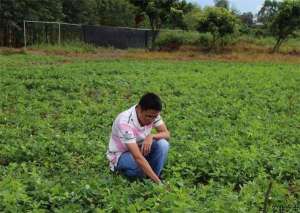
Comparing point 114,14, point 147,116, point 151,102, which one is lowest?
point 114,14

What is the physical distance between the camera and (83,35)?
33344 millimetres

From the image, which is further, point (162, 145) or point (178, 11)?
point (178, 11)

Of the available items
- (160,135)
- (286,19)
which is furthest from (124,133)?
(286,19)

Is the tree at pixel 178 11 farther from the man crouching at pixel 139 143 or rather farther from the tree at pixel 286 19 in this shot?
the man crouching at pixel 139 143

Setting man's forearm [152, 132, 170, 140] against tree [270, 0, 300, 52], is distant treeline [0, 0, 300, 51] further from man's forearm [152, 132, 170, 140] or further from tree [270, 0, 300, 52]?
man's forearm [152, 132, 170, 140]

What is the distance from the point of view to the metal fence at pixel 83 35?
31.7 m

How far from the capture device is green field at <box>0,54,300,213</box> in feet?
17.1

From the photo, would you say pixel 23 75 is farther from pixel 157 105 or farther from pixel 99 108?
pixel 157 105

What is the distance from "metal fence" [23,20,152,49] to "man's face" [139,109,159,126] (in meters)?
24.4

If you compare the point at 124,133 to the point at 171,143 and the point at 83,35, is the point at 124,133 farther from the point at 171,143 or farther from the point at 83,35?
the point at 83,35

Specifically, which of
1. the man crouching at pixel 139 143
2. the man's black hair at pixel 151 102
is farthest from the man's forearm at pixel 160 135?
the man's black hair at pixel 151 102

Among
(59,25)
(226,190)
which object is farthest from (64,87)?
(59,25)

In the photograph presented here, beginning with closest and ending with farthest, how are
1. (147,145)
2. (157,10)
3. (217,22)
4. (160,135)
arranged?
(147,145) < (160,135) < (157,10) < (217,22)

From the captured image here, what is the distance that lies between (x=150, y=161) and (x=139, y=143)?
25 cm
